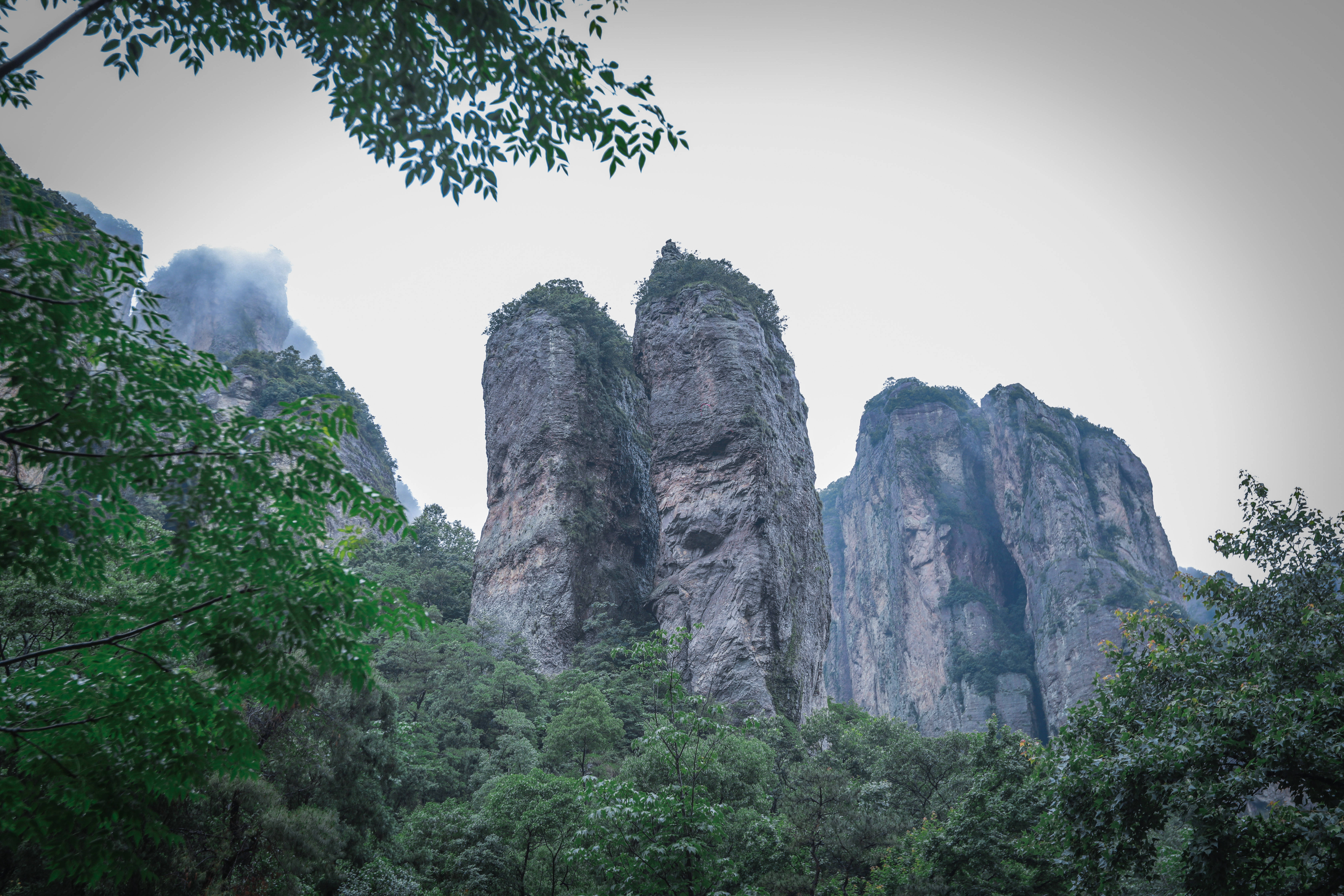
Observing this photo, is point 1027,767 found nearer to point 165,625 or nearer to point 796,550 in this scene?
point 165,625

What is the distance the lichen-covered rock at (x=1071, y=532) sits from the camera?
171ft

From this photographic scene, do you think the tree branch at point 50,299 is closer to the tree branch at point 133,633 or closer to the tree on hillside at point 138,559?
the tree on hillside at point 138,559

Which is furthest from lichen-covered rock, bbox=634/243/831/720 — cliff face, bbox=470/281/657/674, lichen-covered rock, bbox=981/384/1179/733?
lichen-covered rock, bbox=981/384/1179/733

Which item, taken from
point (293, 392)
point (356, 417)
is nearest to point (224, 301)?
point (293, 392)

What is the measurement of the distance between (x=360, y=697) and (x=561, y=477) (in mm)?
24007

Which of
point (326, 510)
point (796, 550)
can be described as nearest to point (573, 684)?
point (796, 550)

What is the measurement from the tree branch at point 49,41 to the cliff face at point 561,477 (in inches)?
1200

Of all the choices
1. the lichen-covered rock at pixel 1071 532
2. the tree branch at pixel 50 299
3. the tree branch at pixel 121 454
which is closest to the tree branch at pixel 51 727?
the tree branch at pixel 121 454

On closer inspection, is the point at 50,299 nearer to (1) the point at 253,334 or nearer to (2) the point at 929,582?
(2) the point at 929,582

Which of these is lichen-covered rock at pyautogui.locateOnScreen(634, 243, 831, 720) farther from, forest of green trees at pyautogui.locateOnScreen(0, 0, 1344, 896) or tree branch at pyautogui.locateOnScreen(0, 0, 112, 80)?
tree branch at pyautogui.locateOnScreen(0, 0, 112, 80)

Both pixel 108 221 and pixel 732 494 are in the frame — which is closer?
pixel 732 494

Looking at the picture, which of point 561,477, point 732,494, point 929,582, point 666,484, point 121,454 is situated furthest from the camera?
point 929,582

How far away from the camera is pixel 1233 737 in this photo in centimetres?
734

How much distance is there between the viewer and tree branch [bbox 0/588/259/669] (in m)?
3.65
